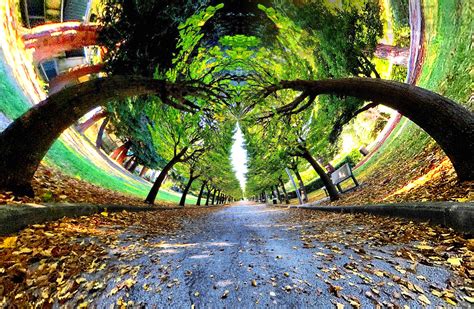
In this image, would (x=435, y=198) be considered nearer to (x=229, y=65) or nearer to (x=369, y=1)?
(x=369, y=1)

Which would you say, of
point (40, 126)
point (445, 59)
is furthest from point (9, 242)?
point (445, 59)

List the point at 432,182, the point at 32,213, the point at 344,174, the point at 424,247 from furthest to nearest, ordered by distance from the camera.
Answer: the point at 344,174, the point at 432,182, the point at 32,213, the point at 424,247

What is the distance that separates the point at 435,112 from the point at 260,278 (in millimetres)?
4949

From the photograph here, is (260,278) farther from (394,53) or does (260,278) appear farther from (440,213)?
(394,53)

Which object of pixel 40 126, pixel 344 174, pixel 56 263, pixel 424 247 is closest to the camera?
pixel 56 263

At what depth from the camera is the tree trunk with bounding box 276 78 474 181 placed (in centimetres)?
488

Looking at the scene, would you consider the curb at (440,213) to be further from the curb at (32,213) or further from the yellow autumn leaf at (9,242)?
the curb at (32,213)

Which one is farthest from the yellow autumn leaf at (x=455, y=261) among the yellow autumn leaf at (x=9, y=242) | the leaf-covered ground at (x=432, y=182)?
the yellow autumn leaf at (x=9, y=242)

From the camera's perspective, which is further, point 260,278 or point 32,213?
point 32,213

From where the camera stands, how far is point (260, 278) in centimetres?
287

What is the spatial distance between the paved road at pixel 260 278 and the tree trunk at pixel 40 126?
273 cm

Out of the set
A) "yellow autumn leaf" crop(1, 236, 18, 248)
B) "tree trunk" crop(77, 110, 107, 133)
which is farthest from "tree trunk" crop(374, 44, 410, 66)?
A: "tree trunk" crop(77, 110, 107, 133)

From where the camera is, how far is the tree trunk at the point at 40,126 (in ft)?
15.5

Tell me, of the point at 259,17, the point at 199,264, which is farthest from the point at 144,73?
the point at 199,264
